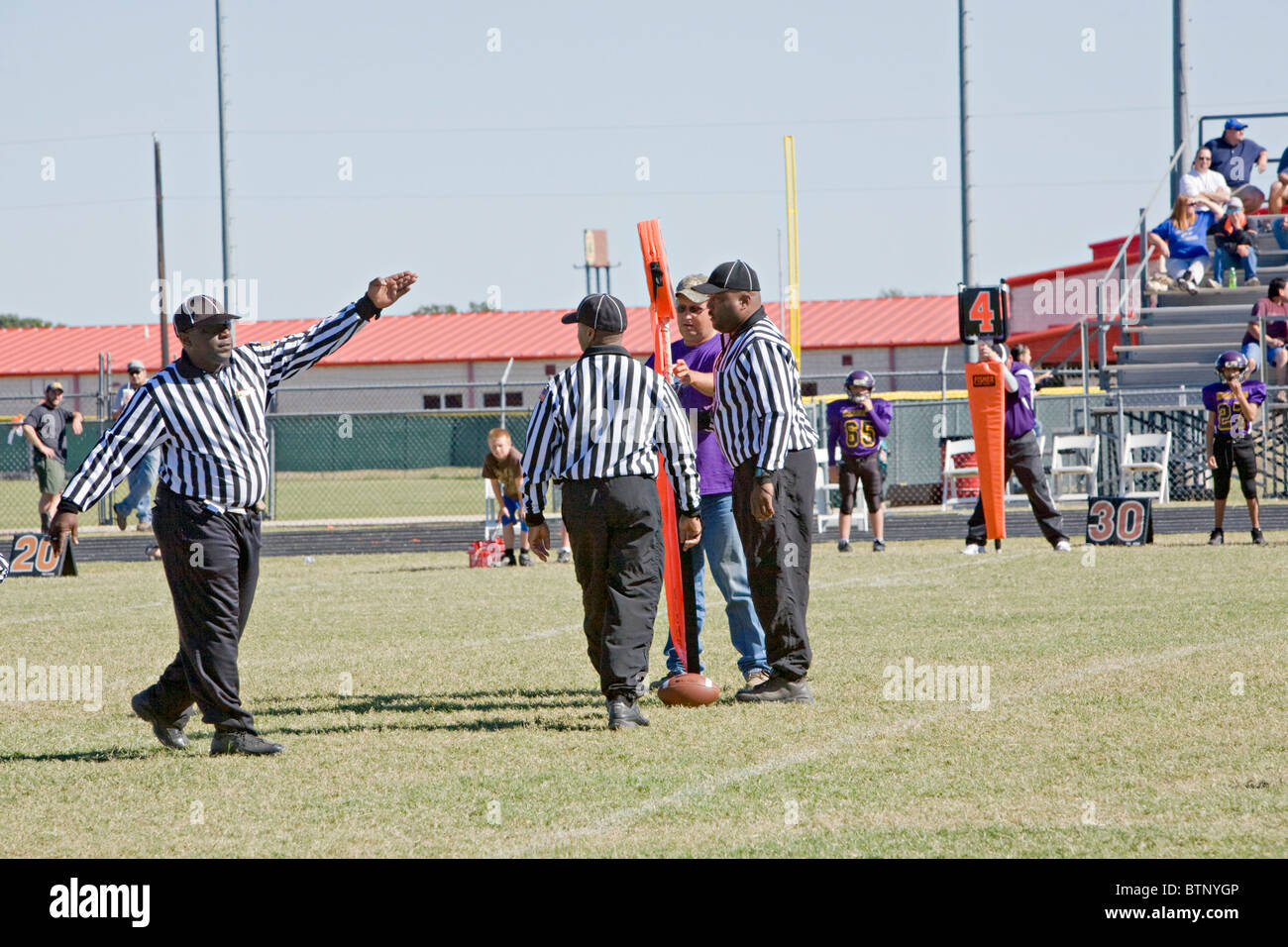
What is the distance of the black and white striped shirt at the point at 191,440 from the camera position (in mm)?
6418

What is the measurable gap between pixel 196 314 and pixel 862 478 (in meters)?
11.7

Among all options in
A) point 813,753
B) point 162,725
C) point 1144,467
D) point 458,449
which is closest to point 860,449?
point 1144,467

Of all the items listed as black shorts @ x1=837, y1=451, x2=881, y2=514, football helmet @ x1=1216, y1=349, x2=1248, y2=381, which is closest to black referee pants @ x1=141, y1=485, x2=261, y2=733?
black shorts @ x1=837, y1=451, x2=881, y2=514

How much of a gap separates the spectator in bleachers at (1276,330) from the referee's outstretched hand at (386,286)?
721 inches

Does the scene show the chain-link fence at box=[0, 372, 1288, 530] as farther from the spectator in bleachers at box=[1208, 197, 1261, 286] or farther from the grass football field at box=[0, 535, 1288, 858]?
the grass football field at box=[0, 535, 1288, 858]

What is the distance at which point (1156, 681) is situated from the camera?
24.8ft

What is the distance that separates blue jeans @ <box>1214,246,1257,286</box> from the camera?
25984 millimetres

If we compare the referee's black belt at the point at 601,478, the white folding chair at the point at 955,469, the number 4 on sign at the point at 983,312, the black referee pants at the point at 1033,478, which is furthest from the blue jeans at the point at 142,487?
the referee's black belt at the point at 601,478

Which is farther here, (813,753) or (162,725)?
(162,725)

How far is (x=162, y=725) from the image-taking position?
6699 mm

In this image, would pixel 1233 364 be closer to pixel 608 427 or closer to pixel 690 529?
pixel 690 529

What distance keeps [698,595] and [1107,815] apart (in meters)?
3.12
